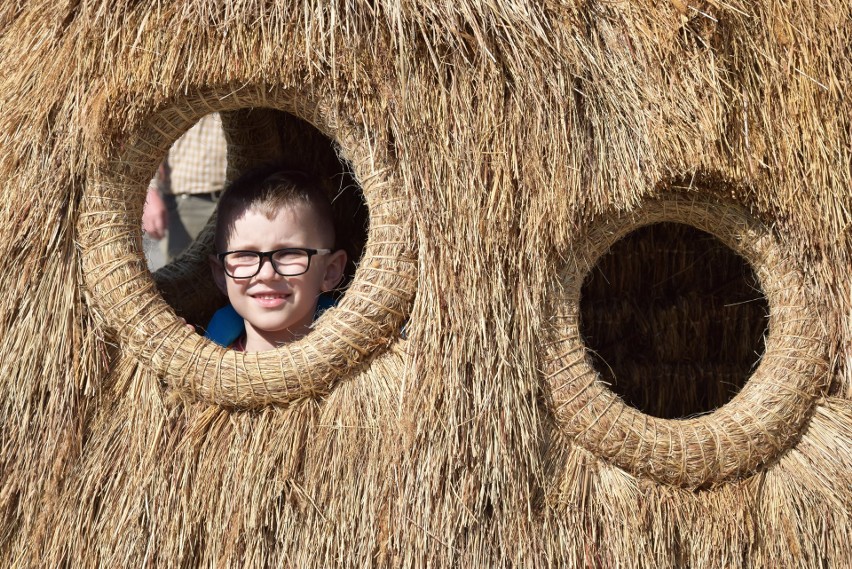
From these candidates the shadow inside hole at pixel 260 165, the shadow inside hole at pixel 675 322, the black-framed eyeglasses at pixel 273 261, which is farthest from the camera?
the shadow inside hole at pixel 675 322

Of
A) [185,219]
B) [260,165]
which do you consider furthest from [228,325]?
[185,219]

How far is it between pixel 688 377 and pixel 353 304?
136cm

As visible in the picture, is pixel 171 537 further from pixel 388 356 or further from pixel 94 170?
pixel 94 170

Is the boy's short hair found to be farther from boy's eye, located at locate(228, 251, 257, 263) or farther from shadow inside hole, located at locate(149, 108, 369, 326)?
shadow inside hole, located at locate(149, 108, 369, 326)

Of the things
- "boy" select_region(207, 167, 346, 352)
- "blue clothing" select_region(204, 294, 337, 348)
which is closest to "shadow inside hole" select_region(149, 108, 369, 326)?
"blue clothing" select_region(204, 294, 337, 348)

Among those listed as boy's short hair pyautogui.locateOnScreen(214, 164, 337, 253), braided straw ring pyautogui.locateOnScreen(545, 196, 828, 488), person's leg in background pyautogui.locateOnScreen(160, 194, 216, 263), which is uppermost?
person's leg in background pyautogui.locateOnScreen(160, 194, 216, 263)

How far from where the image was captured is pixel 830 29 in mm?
1770

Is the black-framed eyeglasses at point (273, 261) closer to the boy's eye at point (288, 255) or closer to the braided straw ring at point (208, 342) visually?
the boy's eye at point (288, 255)

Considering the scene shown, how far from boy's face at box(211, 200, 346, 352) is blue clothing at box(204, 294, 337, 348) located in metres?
0.17

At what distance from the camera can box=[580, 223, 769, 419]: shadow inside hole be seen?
8.77ft

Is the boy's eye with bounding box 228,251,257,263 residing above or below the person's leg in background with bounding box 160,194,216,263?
below

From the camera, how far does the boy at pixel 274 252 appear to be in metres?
1.95

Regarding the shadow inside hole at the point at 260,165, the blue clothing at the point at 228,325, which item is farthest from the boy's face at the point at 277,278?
the shadow inside hole at the point at 260,165

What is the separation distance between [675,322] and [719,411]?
0.87m
